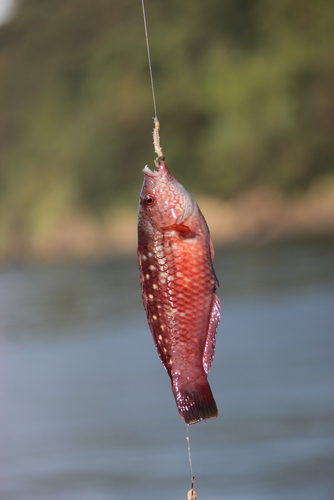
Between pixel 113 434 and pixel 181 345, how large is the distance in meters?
3.51

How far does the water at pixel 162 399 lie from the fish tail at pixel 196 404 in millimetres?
2931

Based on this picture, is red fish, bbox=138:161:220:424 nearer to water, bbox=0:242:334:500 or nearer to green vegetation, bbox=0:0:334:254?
water, bbox=0:242:334:500

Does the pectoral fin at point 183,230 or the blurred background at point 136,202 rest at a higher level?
the blurred background at point 136,202

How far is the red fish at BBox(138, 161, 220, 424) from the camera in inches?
49.1

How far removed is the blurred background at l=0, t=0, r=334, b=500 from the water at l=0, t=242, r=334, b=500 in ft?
0.07

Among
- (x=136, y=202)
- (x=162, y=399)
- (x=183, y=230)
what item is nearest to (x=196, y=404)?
(x=183, y=230)

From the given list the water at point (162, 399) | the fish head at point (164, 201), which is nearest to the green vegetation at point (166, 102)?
the water at point (162, 399)

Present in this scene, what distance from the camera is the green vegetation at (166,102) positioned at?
9.24 metres

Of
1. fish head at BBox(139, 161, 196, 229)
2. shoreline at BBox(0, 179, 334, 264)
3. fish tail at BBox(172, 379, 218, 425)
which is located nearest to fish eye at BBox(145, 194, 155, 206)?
fish head at BBox(139, 161, 196, 229)

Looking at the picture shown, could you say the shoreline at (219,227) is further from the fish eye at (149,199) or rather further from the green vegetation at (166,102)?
the fish eye at (149,199)

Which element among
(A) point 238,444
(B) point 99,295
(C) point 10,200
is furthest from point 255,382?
(C) point 10,200

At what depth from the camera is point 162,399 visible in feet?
16.1

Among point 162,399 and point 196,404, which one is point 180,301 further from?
point 162,399

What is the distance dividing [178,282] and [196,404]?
21 cm
